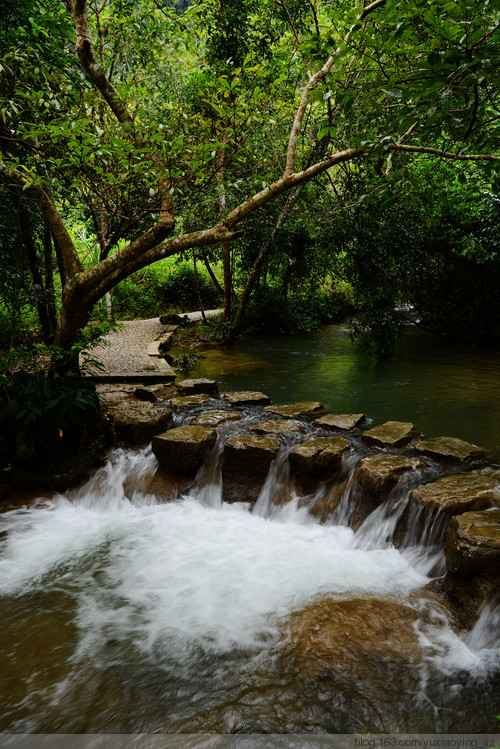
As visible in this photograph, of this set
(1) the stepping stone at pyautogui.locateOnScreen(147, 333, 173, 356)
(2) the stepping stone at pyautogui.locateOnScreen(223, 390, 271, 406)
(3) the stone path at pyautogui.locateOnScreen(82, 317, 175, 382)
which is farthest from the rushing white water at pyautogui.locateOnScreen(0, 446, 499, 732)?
(1) the stepping stone at pyautogui.locateOnScreen(147, 333, 173, 356)

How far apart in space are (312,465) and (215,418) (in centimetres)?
195

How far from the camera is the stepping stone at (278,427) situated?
5.82m

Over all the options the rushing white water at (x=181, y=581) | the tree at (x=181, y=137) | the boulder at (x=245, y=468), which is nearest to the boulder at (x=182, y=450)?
the rushing white water at (x=181, y=581)

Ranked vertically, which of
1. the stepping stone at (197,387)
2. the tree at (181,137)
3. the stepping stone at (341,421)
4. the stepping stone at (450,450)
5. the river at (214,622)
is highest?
the tree at (181,137)

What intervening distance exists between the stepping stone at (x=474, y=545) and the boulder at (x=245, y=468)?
2.33 m

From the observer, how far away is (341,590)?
11.7 ft

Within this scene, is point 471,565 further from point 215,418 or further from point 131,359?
point 131,359

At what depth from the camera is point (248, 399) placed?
7.23m

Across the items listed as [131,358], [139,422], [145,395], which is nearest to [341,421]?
[139,422]

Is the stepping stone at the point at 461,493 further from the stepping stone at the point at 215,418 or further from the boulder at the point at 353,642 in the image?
the stepping stone at the point at 215,418

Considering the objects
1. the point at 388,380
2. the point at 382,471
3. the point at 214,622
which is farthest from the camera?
the point at 388,380

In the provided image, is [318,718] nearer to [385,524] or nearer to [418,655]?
[418,655]

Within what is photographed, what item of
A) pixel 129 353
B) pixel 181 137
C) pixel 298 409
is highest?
pixel 181 137

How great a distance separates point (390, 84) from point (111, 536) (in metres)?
4.93
